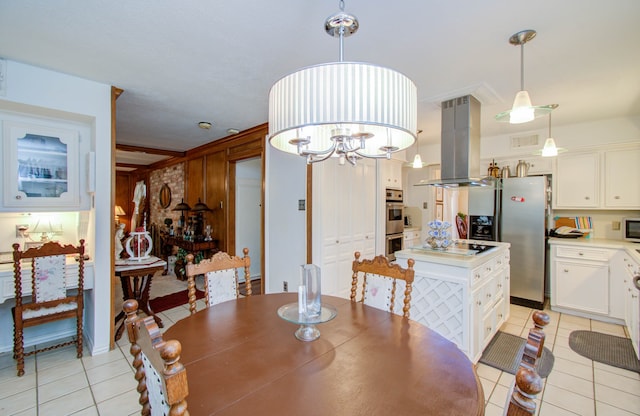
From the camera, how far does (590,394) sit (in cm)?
207

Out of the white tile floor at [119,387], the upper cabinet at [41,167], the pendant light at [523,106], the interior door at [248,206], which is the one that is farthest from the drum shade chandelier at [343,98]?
the interior door at [248,206]

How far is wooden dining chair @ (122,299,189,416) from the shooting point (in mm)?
620

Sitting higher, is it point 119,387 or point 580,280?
point 580,280

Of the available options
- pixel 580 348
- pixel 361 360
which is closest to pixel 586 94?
pixel 580 348

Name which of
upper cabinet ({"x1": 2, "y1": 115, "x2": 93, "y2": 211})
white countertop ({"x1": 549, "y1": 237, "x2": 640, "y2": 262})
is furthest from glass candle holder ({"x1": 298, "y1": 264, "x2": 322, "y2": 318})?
white countertop ({"x1": 549, "y1": 237, "x2": 640, "y2": 262})

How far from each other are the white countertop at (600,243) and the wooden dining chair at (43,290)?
5.22 m

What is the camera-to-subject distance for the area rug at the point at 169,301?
12.5ft

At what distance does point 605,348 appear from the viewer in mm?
2703

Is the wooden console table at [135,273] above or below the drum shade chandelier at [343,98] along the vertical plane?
below

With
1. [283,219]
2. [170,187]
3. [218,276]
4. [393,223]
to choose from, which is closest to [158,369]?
[218,276]

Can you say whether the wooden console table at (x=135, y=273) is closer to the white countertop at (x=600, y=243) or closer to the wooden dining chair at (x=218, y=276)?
the wooden dining chair at (x=218, y=276)

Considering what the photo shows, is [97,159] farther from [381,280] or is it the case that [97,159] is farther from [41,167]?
[381,280]

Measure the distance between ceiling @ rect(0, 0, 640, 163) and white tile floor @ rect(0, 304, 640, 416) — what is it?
2456 mm

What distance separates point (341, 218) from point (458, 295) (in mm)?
1654
